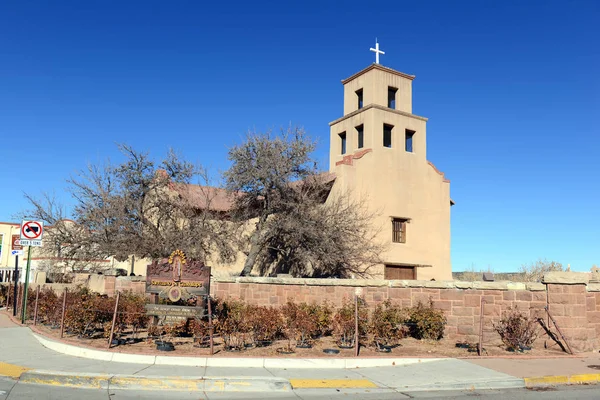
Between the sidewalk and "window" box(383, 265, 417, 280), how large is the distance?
51.5ft

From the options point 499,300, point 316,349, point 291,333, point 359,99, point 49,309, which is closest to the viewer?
point 316,349

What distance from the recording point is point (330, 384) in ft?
30.8

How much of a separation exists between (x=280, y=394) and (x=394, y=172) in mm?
21560

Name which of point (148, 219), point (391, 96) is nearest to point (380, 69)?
point (391, 96)

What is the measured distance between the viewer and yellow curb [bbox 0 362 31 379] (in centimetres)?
934

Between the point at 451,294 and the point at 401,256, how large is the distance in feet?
46.3

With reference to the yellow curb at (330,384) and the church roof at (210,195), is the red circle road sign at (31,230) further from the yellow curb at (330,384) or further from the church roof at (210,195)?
the yellow curb at (330,384)

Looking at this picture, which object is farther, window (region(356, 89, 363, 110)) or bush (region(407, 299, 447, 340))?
window (region(356, 89, 363, 110))

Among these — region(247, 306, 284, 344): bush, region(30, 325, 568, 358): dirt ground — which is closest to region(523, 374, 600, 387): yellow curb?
region(30, 325, 568, 358): dirt ground

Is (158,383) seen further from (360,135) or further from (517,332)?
(360,135)

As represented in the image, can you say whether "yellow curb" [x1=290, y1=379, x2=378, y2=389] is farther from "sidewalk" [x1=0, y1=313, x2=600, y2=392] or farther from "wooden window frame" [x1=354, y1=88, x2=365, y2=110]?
"wooden window frame" [x1=354, y1=88, x2=365, y2=110]

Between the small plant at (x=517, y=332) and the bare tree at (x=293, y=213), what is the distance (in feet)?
31.2

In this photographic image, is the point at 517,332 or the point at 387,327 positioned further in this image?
the point at 517,332

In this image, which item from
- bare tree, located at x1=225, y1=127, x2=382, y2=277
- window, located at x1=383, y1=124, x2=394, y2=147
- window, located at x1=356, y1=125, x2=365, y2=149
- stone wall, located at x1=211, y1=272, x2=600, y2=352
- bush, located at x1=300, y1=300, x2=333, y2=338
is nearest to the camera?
stone wall, located at x1=211, y1=272, x2=600, y2=352
